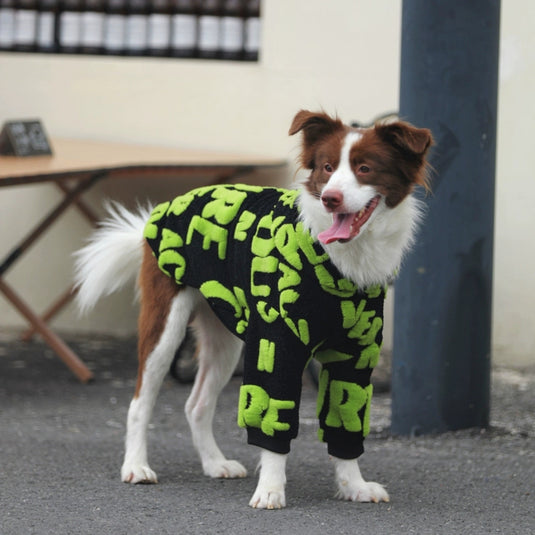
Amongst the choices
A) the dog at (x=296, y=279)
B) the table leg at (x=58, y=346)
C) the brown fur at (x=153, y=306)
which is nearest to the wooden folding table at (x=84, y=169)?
the table leg at (x=58, y=346)

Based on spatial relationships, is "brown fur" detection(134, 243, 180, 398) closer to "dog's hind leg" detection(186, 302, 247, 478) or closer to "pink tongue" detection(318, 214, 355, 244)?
"dog's hind leg" detection(186, 302, 247, 478)

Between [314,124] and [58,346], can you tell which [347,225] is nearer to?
[314,124]

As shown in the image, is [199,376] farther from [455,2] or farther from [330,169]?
[455,2]

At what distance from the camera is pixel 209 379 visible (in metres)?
4.64

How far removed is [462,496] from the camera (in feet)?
14.0

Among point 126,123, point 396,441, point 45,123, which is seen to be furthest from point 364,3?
point 396,441

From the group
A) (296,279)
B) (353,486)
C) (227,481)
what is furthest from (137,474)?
(296,279)

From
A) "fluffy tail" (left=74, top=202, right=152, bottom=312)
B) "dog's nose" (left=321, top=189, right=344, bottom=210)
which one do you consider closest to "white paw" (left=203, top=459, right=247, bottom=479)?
"fluffy tail" (left=74, top=202, right=152, bottom=312)

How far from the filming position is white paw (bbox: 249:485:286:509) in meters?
3.98

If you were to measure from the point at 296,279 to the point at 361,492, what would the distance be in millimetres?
843

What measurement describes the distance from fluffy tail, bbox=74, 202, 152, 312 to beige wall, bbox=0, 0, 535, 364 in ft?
8.00

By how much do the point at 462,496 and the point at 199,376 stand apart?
3.76 feet

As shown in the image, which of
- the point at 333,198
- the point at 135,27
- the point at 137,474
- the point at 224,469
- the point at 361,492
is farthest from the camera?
the point at 135,27

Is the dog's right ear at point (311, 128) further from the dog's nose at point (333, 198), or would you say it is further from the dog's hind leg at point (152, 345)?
the dog's hind leg at point (152, 345)
